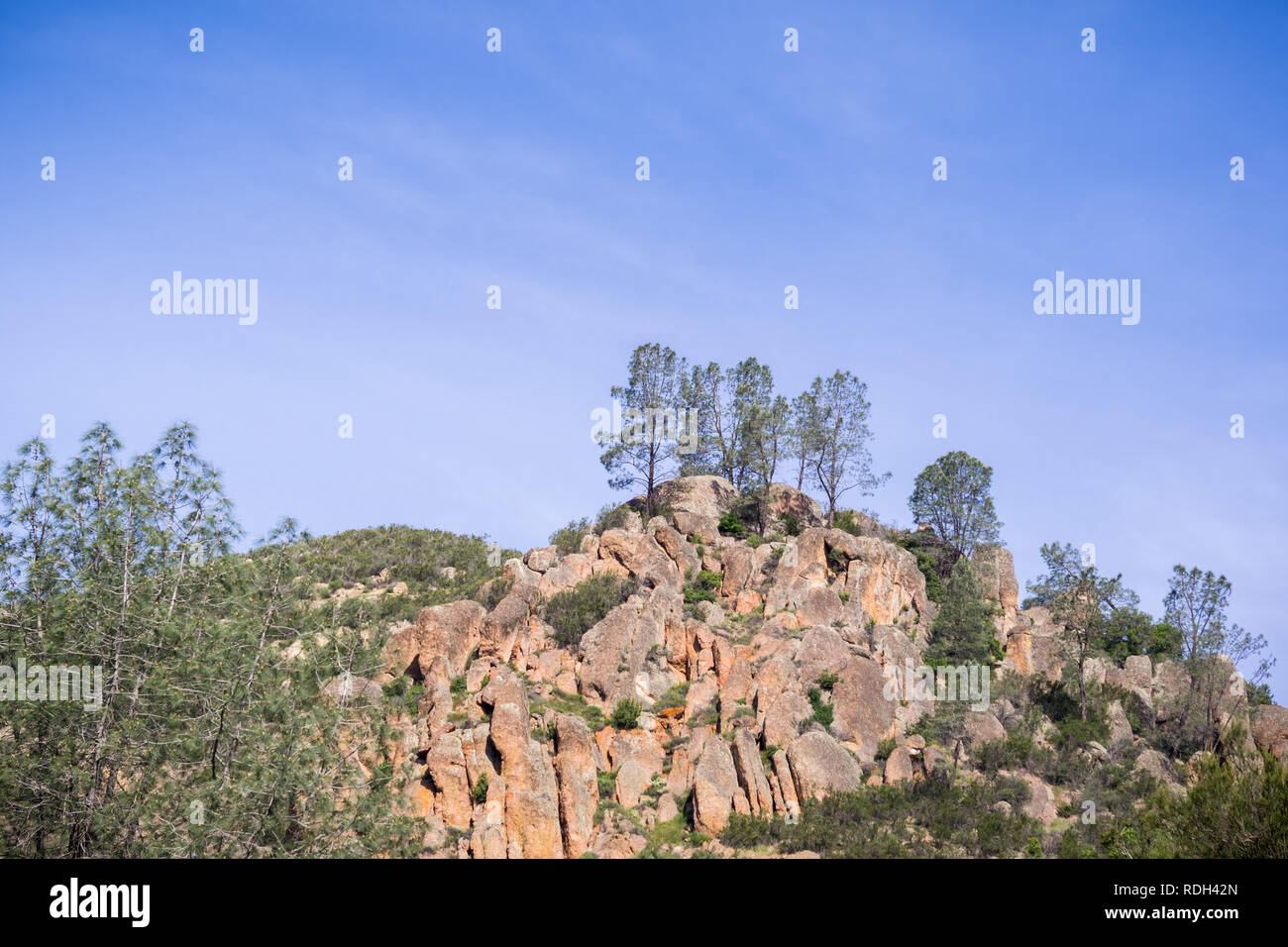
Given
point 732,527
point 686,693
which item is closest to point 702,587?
point 732,527

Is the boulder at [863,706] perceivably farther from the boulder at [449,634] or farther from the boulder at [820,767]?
the boulder at [449,634]

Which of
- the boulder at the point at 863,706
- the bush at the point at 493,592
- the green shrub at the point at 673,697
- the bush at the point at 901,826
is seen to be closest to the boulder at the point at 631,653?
the green shrub at the point at 673,697

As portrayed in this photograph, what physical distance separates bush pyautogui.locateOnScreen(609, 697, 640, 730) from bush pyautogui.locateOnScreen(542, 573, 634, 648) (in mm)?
6027

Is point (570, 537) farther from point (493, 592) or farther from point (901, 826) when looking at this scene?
point (901, 826)

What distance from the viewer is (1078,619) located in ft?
224

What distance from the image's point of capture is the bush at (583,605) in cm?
5531

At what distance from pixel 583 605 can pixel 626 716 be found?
9.34m

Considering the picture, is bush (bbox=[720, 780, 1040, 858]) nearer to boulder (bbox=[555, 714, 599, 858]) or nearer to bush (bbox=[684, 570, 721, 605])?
boulder (bbox=[555, 714, 599, 858])

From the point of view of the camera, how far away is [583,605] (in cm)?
5675

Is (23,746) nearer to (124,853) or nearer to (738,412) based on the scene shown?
(124,853)

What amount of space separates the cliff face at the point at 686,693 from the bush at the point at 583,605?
750 mm

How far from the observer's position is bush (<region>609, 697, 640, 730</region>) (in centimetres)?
4888
